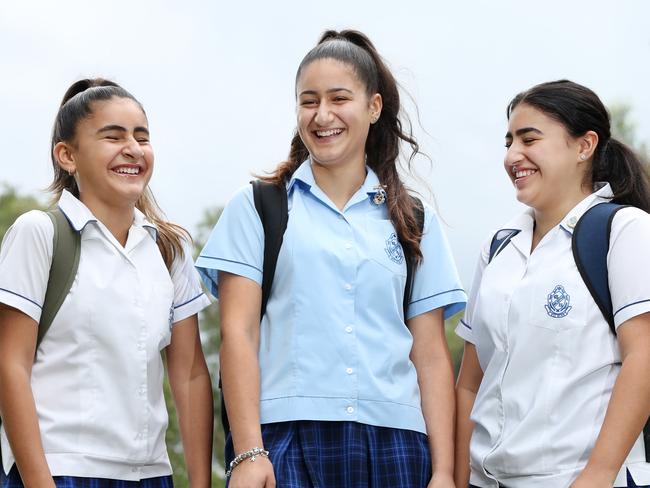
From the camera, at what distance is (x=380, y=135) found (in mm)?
4141

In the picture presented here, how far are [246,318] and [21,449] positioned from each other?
823 millimetres

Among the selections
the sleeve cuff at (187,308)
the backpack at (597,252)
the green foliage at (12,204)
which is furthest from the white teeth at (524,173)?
the green foliage at (12,204)

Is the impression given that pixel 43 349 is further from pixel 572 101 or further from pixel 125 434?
pixel 572 101

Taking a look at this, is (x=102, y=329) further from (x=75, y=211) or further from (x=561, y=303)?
(x=561, y=303)

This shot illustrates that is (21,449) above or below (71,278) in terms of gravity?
below

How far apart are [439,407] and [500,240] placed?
2.14ft

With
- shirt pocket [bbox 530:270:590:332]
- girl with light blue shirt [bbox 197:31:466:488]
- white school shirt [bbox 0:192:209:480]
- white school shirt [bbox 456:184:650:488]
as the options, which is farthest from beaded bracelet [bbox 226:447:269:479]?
shirt pocket [bbox 530:270:590:332]

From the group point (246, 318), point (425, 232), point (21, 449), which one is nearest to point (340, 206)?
point (425, 232)

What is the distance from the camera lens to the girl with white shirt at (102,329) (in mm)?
3428

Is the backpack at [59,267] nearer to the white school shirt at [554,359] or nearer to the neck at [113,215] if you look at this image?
the neck at [113,215]

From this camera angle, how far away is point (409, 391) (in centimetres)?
366

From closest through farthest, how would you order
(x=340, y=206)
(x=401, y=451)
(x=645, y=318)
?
1. (x=645, y=318)
2. (x=401, y=451)
3. (x=340, y=206)

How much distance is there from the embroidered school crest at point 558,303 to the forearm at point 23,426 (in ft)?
5.50

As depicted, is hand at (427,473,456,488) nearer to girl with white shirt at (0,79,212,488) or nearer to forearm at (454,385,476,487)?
forearm at (454,385,476,487)
